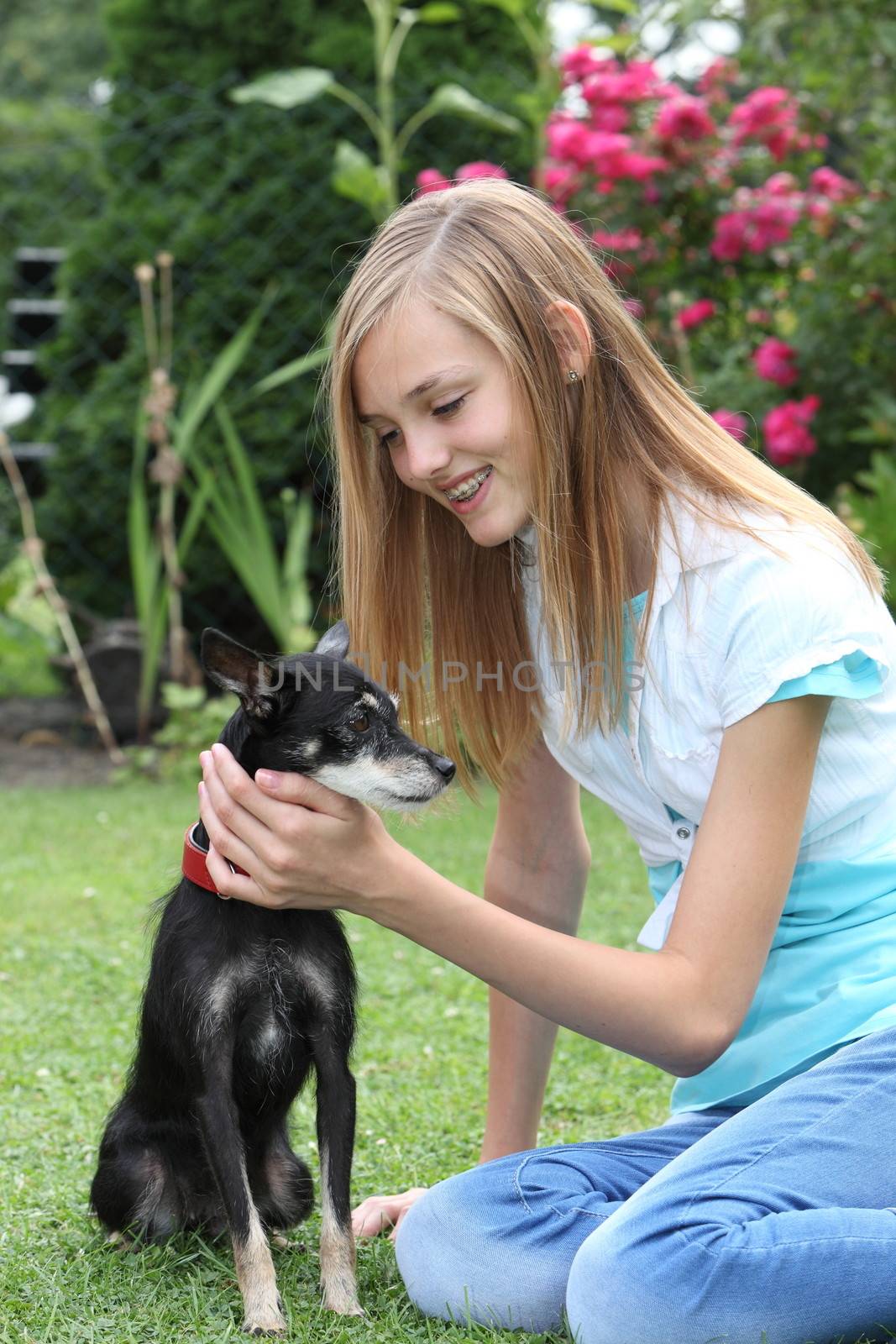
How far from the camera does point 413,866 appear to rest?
1966mm

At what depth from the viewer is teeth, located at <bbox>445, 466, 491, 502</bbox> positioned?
2.26 m

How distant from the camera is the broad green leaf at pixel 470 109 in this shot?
6.61m

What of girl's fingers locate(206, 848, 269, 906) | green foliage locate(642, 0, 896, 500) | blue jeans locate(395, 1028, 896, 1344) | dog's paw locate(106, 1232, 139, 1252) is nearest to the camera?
blue jeans locate(395, 1028, 896, 1344)

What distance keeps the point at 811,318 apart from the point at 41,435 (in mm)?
4067

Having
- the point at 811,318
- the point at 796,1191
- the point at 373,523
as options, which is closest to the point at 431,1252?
the point at 796,1191

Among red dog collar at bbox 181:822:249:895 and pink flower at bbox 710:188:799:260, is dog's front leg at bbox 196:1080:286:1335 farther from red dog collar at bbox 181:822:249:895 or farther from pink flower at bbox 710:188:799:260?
pink flower at bbox 710:188:799:260

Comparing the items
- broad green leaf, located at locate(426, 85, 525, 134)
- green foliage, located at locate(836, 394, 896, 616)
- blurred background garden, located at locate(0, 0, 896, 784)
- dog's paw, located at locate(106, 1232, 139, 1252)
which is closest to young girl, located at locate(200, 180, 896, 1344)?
dog's paw, located at locate(106, 1232, 139, 1252)

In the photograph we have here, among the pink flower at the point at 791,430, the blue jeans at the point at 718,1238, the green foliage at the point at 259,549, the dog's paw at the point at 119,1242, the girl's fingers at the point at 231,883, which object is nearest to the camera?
the blue jeans at the point at 718,1238

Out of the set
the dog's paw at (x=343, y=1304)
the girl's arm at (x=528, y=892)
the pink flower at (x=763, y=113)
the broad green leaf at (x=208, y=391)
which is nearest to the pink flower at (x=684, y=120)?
the pink flower at (x=763, y=113)

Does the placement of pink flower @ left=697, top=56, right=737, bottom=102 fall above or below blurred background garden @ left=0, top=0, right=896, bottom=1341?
above

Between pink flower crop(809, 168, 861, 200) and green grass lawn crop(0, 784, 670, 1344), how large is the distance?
10.7 feet

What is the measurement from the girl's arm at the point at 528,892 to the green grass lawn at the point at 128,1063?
0.14 metres

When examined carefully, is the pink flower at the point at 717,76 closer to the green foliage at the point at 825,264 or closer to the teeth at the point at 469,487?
the green foliage at the point at 825,264

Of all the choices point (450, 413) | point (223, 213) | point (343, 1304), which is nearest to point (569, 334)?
point (450, 413)
